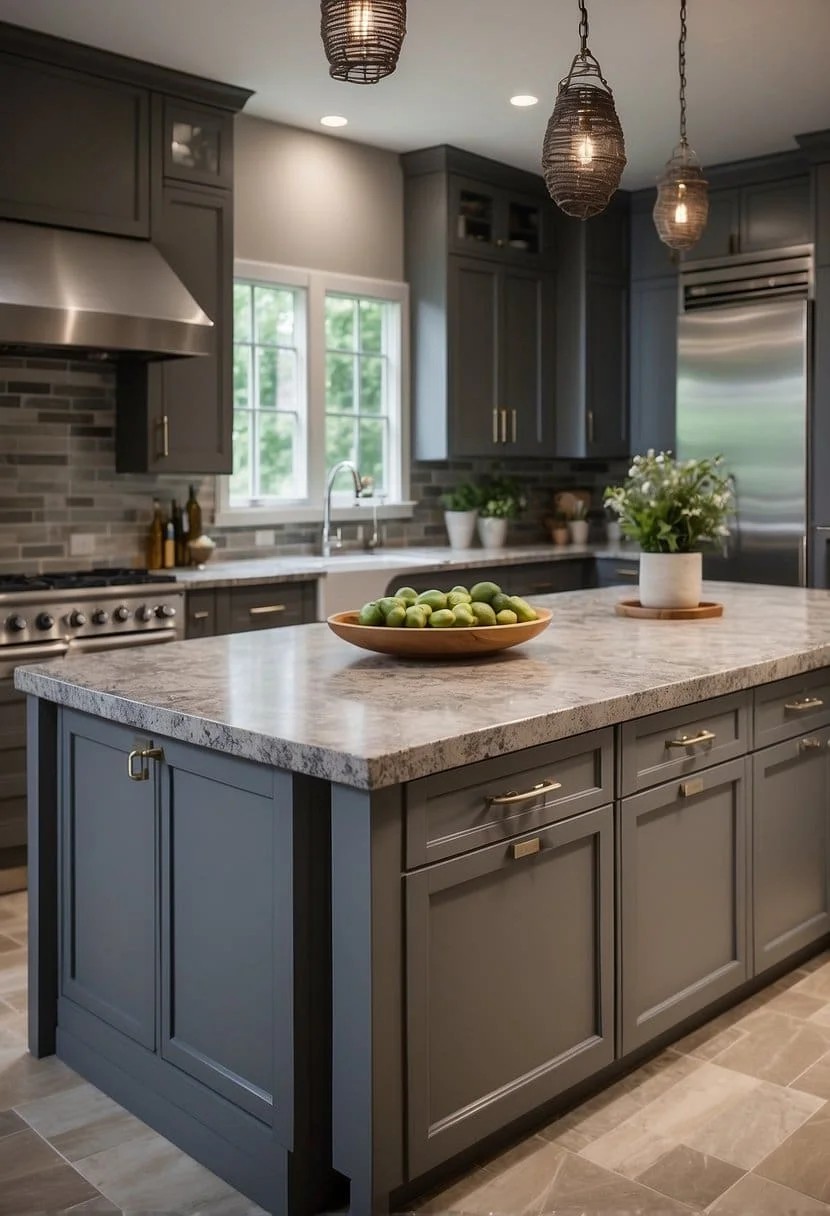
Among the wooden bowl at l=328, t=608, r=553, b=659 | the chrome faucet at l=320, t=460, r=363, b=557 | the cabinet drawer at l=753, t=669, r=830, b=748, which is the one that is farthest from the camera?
the chrome faucet at l=320, t=460, r=363, b=557

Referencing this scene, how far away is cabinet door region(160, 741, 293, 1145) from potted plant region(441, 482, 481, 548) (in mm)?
4148

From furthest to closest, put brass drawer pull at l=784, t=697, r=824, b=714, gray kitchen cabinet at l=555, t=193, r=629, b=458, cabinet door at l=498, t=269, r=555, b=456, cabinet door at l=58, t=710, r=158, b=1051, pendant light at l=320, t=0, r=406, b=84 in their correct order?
gray kitchen cabinet at l=555, t=193, r=629, b=458, cabinet door at l=498, t=269, r=555, b=456, brass drawer pull at l=784, t=697, r=824, b=714, cabinet door at l=58, t=710, r=158, b=1051, pendant light at l=320, t=0, r=406, b=84

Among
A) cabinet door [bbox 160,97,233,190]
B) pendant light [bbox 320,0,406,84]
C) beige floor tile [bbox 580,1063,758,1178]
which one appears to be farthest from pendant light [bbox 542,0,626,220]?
cabinet door [bbox 160,97,233,190]

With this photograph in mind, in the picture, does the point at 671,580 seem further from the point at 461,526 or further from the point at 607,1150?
the point at 461,526

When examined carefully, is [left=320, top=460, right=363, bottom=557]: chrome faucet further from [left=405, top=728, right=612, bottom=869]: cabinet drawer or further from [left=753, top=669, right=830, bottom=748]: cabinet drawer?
[left=405, top=728, right=612, bottom=869]: cabinet drawer

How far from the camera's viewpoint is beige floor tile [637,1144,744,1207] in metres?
2.20

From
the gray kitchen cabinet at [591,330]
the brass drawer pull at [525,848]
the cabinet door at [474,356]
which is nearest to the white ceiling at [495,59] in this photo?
the cabinet door at [474,356]

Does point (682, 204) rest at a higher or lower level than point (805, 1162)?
higher

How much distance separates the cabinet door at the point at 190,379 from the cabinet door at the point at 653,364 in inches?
108

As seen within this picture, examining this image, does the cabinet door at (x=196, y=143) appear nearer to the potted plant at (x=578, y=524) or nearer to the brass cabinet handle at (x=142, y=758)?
the potted plant at (x=578, y=524)

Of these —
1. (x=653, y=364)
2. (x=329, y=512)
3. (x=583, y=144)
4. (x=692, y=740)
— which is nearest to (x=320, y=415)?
(x=329, y=512)

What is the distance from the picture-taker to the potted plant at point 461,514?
6379mm

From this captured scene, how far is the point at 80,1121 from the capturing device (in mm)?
2479

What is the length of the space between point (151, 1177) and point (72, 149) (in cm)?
356
